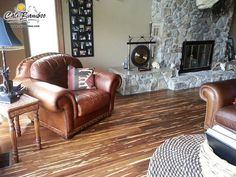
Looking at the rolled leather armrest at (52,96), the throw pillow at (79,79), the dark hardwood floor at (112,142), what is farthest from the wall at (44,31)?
the rolled leather armrest at (52,96)

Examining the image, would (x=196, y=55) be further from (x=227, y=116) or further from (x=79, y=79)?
(x=79, y=79)

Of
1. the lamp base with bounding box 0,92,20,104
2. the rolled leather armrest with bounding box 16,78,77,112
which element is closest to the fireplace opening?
the rolled leather armrest with bounding box 16,78,77,112

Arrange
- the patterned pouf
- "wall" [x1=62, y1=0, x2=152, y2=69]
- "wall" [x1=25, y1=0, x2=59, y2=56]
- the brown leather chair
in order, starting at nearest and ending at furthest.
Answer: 1. the patterned pouf
2. the brown leather chair
3. "wall" [x1=25, y1=0, x2=59, y2=56]
4. "wall" [x1=62, y1=0, x2=152, y2=69]

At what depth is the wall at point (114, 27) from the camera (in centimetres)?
412

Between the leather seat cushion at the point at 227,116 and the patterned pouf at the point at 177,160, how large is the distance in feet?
3.30

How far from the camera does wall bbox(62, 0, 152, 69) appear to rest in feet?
13.5

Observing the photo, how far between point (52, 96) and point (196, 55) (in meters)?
3.93

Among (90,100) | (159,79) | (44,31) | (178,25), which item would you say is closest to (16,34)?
(44,31)

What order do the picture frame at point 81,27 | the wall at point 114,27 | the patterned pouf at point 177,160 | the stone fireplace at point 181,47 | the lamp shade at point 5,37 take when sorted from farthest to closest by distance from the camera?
the stone fireplace at point 181,47 < the wall at point 114,27 < the picture frame at point 81,27 < the lamp shade at point 5,37 < the patterned pouf at point 177,160

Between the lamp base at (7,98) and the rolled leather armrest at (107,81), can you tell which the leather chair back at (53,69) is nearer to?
the rolled leather armrest at (107,81)

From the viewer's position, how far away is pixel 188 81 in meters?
4.72

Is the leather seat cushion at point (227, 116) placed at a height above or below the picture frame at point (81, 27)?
below

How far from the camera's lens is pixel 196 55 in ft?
16.8

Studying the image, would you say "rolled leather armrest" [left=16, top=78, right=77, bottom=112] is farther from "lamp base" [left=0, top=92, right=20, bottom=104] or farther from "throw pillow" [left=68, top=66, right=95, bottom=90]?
"throw pillow" [left=68, top=66, right=95, bottom=90]
